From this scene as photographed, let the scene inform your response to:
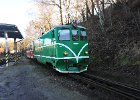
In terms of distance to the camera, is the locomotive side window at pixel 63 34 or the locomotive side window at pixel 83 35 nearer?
the locomotive side window at pixel 63 34

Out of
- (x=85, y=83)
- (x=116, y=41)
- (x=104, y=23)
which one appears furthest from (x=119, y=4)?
(x=85, y=83)

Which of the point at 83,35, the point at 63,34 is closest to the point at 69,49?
the point at 63,34

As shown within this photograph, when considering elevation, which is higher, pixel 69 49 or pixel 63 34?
pixel 63 34

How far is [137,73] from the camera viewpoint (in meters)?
16.9

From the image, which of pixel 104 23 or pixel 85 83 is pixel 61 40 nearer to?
pixel 85 83

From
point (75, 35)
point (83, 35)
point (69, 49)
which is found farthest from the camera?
point (83, 35)

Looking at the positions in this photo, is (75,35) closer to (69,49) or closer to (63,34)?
(63,34)

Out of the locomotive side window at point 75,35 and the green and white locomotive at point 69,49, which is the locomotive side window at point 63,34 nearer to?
the green and white locomotive at point 69,49

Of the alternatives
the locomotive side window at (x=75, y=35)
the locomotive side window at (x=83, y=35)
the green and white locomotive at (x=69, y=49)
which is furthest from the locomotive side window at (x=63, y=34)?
the locomotive side window at (x=83, y=35)

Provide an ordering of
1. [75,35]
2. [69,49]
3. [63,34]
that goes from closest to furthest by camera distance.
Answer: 1. [69,49]
2. [63,34]
3. [75,35]

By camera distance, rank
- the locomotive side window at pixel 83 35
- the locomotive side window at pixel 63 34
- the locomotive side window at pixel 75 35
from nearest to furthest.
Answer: the locomotive side window at pixel 63 34
the locomotive side window at pixel 75 35
the locomotive side window at pixel 83 35

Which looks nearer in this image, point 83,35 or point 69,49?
point 69,49

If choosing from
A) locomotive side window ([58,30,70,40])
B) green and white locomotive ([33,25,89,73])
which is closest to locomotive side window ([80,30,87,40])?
green and white locomotive ([33,25,89,73])

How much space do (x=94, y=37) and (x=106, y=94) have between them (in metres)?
17.0
